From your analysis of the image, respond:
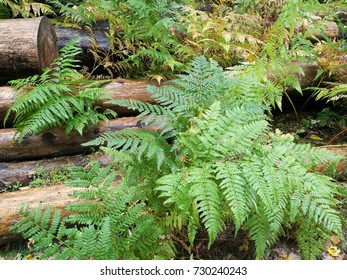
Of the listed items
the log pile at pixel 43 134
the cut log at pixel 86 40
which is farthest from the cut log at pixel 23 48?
the cut log at pixel 86 40

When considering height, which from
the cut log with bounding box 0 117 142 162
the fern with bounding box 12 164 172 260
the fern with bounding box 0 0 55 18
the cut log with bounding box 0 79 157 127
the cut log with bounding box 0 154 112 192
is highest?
the fern with bounding box 0 0 55 18

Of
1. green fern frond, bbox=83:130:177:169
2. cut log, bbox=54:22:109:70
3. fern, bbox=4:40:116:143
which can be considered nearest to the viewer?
green fern frond, bbox=83:130:177:169

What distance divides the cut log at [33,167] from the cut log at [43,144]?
0.10 m

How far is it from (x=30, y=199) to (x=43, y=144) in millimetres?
980

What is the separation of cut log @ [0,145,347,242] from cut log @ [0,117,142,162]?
706 mm

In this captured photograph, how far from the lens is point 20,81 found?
4027 millimetres

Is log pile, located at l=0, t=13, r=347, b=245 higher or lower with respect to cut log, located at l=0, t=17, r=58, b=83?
lower

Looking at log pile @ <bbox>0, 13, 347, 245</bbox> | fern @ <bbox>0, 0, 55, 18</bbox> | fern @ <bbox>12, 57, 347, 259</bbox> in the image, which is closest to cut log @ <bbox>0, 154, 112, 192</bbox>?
log pile @ <bbox>0, 13, 347, 245</bbox>

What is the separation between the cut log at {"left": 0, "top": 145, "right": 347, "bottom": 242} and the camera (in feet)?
9.82

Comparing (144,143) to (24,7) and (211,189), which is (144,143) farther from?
(24,7)

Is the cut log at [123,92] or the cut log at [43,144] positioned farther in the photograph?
the cut log at [123,92]

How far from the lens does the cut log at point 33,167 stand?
371 cm

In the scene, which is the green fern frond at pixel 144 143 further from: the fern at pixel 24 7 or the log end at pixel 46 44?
the fern at pixel 24 7

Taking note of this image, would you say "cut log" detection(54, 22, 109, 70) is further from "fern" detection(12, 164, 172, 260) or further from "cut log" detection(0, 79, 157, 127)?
"fern" detection(12, 164, 172, 260)
